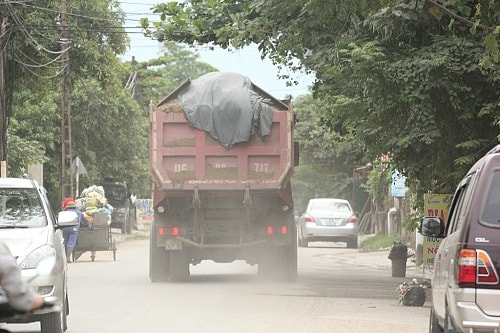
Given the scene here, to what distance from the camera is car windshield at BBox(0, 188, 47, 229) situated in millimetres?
12289

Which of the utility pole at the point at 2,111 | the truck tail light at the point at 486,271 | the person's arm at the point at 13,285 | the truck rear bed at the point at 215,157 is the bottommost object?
the truck tail light at the point at 486,271

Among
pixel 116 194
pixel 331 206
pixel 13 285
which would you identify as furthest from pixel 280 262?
pixel 116 194

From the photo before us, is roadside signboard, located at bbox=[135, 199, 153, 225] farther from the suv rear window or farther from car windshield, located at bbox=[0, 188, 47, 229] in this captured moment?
the suv rear window

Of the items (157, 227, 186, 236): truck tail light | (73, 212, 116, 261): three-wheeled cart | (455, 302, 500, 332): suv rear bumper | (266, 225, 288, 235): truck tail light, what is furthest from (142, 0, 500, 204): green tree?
(73, 212, 116, 261): three-wheeled cart

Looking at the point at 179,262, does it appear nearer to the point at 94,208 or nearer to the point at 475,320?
the point at 94,208

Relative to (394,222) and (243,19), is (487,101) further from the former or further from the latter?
(394,222)

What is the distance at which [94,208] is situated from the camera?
103 feet

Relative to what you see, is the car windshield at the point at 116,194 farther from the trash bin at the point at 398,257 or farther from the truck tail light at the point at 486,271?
the truck tail light at the point at 486,271

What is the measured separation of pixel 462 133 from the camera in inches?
676

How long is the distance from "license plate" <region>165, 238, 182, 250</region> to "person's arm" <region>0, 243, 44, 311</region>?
600 inches

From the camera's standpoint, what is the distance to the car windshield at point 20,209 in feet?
40.3

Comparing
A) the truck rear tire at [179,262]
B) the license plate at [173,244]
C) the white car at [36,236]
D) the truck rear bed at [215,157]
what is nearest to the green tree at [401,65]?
the truck rear bed at [215,157]

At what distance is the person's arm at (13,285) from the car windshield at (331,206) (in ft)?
108

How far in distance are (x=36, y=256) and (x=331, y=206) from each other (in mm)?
27134
